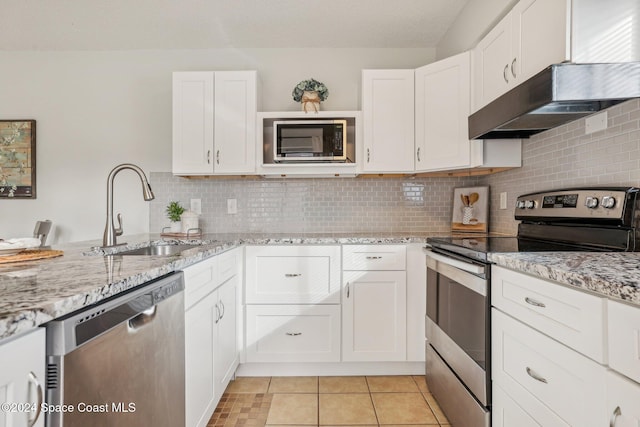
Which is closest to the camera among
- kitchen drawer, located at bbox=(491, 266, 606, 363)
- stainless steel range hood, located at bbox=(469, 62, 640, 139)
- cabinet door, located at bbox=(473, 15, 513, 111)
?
kitchen drawer, located at bbox=(491, 266, 606, 363)

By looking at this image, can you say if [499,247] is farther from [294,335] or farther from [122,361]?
[122,361]

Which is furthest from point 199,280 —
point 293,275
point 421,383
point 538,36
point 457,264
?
point 538,36

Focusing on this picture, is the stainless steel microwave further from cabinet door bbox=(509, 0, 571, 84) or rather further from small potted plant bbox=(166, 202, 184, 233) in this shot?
cabinet door bbox=(509, 0, 571, 84)

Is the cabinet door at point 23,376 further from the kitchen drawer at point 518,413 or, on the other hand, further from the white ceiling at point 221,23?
the white ceiling at point 221,23

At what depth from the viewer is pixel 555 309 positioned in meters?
0.97

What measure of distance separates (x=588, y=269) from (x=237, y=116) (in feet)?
7.33

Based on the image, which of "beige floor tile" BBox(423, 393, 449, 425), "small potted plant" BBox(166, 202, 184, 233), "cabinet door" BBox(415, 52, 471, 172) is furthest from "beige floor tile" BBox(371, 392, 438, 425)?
"small potted plant" BBox(166, 202, 184, 233)

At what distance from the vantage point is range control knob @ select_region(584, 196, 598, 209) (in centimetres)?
141

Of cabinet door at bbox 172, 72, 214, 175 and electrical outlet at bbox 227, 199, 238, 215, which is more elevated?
cabinet door at bbox 172, 72, 214, 175

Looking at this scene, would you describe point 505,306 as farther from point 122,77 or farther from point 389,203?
point 122,77

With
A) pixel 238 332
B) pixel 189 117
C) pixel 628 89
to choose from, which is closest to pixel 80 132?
pixel 189 117

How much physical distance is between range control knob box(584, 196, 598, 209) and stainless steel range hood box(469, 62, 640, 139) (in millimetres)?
374

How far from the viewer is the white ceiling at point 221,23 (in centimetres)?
226

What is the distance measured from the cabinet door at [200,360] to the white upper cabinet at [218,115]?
3.84 feet
